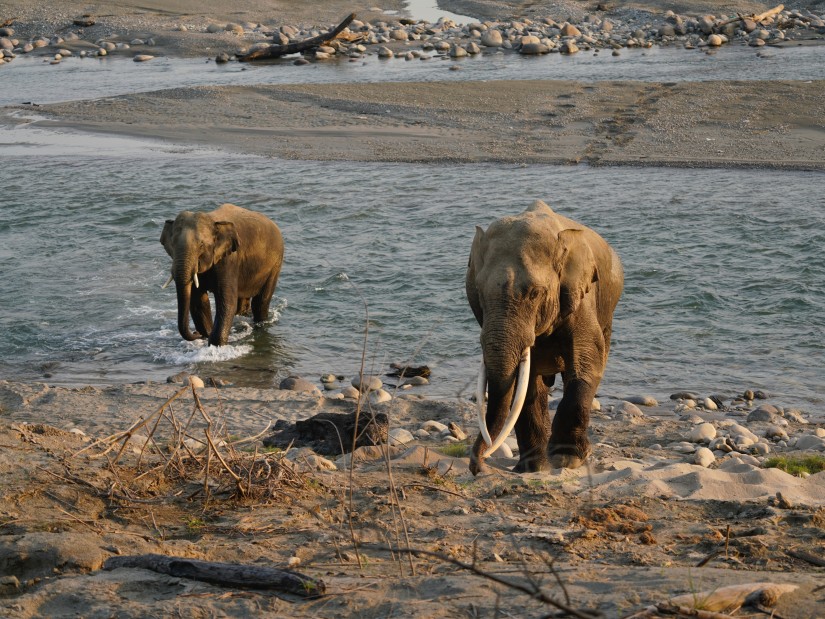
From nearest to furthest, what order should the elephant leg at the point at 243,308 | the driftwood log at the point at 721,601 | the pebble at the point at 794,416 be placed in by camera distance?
the driftwood log at the point at 721,601 → the pebble at the point at 794,416 → the elephant leg at the point at 243,308

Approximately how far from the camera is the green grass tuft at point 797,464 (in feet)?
29.2

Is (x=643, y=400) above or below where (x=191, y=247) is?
below

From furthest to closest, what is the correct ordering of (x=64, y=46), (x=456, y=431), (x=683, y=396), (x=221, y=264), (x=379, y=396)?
(x=64, y=46)
(x=221, y=264)
(x=683, y=396)
(x=379, y=396)
(x=456, y=431)

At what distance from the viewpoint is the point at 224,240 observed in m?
14.1

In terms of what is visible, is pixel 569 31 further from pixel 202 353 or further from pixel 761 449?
pixel 761 449

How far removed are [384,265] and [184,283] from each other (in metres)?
4.18

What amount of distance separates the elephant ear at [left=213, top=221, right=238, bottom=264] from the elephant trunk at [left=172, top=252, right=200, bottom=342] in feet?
1.47

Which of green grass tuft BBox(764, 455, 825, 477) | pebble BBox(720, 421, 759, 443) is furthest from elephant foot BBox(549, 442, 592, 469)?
pebble BBox(720, 421, 759, 443)

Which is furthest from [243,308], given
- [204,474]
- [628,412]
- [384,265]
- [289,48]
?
[289,48]

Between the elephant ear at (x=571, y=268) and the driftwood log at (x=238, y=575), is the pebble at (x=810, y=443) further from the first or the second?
the driftwood log at (x=238, y=575)

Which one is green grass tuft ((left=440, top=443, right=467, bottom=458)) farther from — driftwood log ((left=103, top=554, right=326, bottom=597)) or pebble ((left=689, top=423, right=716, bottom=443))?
driftwood log ((left=103, top=554, right=326, bottom=597))

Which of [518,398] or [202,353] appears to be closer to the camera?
[518,398]

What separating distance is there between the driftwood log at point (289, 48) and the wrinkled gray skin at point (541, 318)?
3033cm

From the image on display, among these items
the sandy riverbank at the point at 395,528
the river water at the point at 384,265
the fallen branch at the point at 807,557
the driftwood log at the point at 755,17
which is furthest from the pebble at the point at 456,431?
the driftwood log at the point at 755,17
